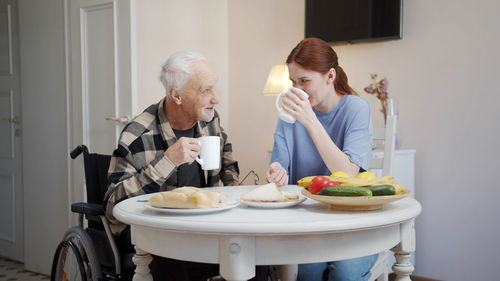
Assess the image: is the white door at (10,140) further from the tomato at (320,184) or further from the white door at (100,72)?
the tomato at (320,184)

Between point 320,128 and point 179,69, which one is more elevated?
point 179,69

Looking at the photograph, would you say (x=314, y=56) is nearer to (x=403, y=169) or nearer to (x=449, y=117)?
(x=403, y=169)

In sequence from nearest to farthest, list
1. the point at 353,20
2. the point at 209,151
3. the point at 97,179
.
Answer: the point at 209,151
the point at 97,179
the point at 353,20

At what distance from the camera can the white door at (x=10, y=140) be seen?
355 centimetres

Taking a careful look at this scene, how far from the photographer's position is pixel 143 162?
5.44ft

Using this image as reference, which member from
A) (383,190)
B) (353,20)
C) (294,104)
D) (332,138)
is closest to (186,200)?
(383,190)

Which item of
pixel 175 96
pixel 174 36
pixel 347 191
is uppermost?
pixel 174 36

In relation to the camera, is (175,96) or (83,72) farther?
(83,72)

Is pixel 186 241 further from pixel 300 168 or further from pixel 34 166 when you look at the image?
pixel 34 166

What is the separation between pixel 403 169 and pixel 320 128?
138cm

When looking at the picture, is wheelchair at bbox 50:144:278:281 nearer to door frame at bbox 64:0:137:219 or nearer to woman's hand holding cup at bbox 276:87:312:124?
woman's hand holding cup at bbox 276:87:312:124

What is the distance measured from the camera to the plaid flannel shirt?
1.54 m

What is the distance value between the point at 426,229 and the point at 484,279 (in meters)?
0.42

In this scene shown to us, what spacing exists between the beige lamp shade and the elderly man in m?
1.27
